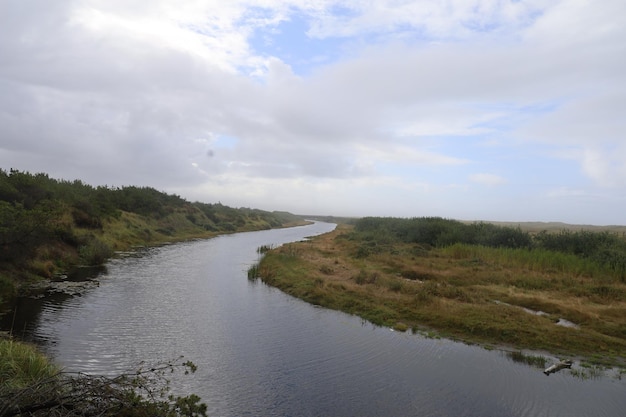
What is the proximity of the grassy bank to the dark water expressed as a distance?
5.56ft

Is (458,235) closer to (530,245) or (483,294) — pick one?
(530,245)

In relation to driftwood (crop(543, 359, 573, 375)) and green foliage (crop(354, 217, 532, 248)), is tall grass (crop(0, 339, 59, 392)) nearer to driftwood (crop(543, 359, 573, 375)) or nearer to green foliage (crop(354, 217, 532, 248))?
driftwood (crop(543, 359, 573, 375))

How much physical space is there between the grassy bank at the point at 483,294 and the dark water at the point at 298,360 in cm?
169

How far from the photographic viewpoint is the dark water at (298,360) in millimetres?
9914

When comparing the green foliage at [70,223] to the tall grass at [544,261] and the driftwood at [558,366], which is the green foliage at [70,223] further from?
the tall grass at [544,261]

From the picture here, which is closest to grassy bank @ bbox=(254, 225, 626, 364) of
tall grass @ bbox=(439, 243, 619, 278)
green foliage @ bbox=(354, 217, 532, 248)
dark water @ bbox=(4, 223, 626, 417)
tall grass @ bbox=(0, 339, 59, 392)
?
tall grass @ bbox=(439, 243, 619, 278)

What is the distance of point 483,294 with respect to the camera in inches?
835

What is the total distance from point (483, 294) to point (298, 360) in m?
12.8

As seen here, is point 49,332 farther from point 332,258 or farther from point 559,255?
point 559,255

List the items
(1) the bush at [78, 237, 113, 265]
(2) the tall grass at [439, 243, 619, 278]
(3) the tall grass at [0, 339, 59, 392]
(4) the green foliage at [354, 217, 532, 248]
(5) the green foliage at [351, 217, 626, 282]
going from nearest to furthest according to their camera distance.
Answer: (3) the tall grass at [0, 339, 59, 392] < (2) the tall grass at [439, 243, 619, 278] < (5) the green foliage at [351, 217, 626, 282] < (1) the bush at [78, 237, 113, 265] < (4) the green foliage at [354, 217, 532, 248]

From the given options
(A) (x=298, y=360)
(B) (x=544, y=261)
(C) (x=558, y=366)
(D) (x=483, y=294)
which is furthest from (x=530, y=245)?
(A) (x=298, y=360)

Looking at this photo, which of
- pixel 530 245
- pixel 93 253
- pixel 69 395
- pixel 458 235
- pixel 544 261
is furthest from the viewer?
pixel 458 235

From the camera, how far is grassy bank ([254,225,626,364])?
15477mm

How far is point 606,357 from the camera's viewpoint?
13.7 m
